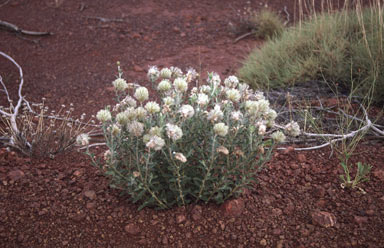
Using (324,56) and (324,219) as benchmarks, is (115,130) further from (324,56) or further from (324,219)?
(324,56)

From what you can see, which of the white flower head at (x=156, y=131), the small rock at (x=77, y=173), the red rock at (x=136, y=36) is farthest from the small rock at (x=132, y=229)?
the red rock at (x=136, y=36)

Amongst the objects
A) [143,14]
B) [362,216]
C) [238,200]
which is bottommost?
[362,216]

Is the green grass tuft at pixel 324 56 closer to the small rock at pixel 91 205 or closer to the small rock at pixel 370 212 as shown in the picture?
the small rock at pixel 370 212

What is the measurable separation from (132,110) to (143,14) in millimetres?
6560

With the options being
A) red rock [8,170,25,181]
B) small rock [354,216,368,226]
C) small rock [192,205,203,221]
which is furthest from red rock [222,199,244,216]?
red rock [8,170,25,181]

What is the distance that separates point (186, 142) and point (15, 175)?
1.34 meters

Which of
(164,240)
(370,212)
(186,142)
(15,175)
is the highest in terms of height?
(186,142)

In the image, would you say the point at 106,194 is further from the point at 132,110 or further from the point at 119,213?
the point at 132,110

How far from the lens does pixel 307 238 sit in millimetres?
2277

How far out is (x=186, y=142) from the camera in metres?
2.28

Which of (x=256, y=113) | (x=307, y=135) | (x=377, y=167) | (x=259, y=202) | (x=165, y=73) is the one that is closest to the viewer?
(x=256, y=113)

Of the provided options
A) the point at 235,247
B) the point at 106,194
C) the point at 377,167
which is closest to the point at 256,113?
the point at 235,247

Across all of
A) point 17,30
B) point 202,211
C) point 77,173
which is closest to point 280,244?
point 202,211

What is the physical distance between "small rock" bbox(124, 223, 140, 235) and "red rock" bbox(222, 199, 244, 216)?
21.5 inches
